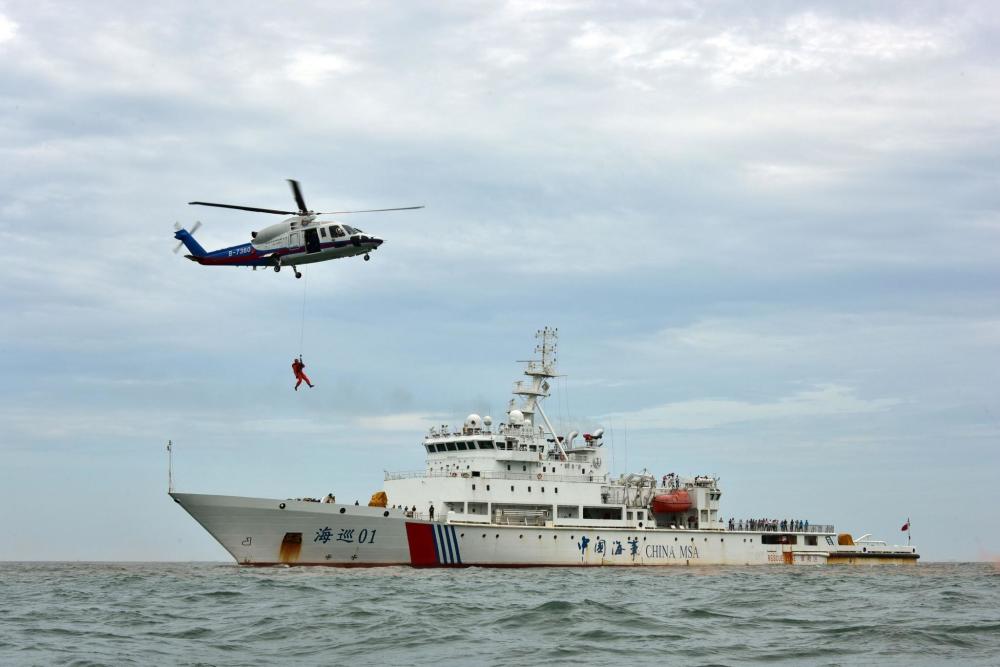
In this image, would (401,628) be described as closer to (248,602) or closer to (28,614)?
(248,602)

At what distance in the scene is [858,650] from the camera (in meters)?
21.0

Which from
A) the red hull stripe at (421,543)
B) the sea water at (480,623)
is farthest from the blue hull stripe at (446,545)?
the sea water at (480,623)

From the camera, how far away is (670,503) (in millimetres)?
55906

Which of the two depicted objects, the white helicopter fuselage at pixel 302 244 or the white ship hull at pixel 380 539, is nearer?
the white helicopter fuselage at pixel 302 244

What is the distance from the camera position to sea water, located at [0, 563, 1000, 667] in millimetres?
20250

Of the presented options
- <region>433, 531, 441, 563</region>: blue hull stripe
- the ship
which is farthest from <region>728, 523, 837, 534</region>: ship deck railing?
<region>433, 531, 441, 563</region>: blue hull stripe

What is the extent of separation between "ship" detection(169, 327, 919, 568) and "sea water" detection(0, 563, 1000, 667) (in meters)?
5.84

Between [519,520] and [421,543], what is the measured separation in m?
6.38

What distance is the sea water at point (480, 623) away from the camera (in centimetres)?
2025

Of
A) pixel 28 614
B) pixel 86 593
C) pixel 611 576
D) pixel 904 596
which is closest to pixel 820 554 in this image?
pixel 611 576

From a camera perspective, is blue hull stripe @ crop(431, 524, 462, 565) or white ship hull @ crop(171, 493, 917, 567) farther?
blue hull stripe @ crop(431, 524, 462, 565)

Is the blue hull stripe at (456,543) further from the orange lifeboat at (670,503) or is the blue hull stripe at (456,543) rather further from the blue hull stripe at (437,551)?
the orange lifeboat at (670,503)

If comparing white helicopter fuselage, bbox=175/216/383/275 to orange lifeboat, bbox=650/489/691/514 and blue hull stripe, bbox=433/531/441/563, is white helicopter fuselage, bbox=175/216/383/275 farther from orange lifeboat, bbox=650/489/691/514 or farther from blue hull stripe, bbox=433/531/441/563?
orange lifeboat, bbox=650/489/691/514

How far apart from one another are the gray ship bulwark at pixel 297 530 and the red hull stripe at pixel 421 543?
1.19 ft
